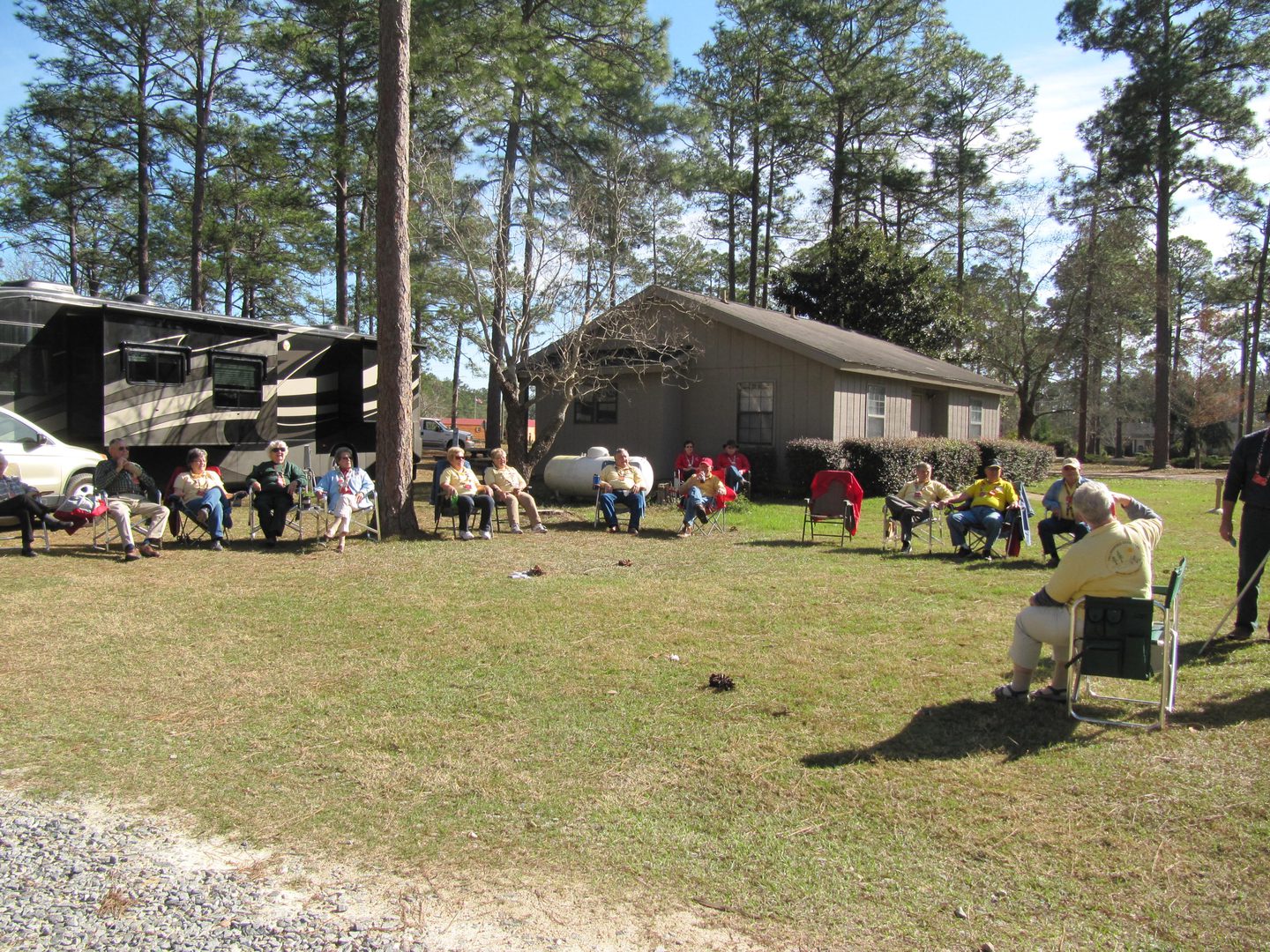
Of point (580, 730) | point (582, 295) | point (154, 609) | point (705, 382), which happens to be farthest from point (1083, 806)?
point (705, 382)

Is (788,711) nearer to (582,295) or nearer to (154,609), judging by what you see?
(154,609)

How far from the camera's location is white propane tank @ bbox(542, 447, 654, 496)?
1362 cm

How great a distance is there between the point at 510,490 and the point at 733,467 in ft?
12.5

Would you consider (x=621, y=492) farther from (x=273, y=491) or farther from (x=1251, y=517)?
(x=1251, y=517)

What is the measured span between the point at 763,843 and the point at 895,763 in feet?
2.89

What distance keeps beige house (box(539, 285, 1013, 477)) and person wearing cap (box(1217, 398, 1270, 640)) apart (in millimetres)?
9672

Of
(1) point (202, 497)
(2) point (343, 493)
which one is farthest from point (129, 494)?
(2) point (343, 493)

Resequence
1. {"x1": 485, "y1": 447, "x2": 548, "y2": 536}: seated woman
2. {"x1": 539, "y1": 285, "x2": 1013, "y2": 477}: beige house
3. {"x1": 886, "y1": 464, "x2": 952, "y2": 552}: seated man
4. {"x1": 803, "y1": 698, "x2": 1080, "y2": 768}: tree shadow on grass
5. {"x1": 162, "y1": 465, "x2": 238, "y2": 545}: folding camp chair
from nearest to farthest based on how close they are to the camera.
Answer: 1. {"x1": 803, "y1": 698, "x2": 1080, "y2": 768}: tree shadow on grass
2. {"x1": 162, "y1": 465, "x2": 238, "y2": 545}: folding camp chair
3. {"x1": 886, "y1": 464, "x2": 952, "y2": 552}: seated man
4. {"x1": 485, "y1": 447, "x2": 548, "y2": 536}: seated woman
5. {"x1": 539, "y1": 285, "x2": 1013, "y2": 477}: beige house

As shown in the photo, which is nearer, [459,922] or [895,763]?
[459,922]

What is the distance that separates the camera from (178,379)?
1153 centimetres

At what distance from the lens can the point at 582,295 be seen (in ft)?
46.4

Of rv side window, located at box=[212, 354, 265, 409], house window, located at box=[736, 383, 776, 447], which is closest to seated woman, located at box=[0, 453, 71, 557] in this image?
rv side window, located at box=[212, 354, 265, 409]

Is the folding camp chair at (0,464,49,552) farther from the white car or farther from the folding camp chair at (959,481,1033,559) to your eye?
the folding camp chair at (959,481,1033,559)

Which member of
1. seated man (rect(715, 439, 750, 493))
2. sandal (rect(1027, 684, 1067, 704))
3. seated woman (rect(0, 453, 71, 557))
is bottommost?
sandal (rect(1027, 684, 1067, 704))
